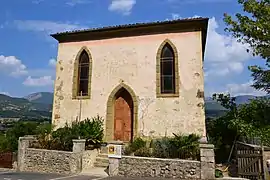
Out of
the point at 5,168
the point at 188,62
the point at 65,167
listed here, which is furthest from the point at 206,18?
the point at 5,168

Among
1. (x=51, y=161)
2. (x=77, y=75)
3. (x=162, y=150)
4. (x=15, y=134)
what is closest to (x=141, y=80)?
(x=77, y=75)

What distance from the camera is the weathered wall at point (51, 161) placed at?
12102mm

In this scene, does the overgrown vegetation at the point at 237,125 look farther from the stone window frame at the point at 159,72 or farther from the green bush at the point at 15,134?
the green bush at the point at 15,134

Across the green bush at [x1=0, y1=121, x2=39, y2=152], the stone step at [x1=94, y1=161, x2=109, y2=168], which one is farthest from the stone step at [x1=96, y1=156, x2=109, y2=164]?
the green bush at [x1=0, y1=121, x2=39, y2=152]

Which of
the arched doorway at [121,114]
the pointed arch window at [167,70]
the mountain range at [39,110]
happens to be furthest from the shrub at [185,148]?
the mountain range at [39,110]

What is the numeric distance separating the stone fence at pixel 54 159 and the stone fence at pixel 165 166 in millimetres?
1766

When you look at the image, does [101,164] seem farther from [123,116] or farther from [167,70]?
[167,70]

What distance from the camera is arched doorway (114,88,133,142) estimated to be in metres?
15.3

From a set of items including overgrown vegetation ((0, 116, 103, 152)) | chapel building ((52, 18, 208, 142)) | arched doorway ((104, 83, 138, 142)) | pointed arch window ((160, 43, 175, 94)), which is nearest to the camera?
overgrown vegetation ((0, 116, 103, 152))

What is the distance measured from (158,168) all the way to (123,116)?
5.33 metres

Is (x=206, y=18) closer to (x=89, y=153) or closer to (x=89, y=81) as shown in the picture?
(x=89, y=81)

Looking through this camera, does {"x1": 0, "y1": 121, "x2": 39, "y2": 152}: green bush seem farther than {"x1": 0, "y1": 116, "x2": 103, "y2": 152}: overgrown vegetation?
Yes

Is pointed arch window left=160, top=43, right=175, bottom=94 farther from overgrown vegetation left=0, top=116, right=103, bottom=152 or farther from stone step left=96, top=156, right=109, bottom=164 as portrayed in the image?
stone step left=96, top=156, right=109, bottom=164

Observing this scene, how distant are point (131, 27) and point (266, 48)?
7587 mm
